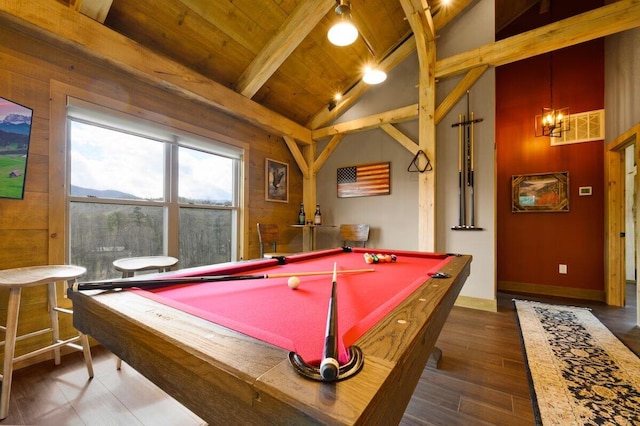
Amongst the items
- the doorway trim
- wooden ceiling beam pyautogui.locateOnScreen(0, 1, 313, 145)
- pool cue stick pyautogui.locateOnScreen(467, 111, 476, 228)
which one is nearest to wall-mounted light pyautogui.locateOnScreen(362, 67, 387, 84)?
pool cue stick pyautogui.locateOnScreen(467, 111, 476, 228)

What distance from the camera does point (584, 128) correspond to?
11.7 ft

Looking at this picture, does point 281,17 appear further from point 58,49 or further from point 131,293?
point 131,293

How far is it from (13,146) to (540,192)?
223 inches

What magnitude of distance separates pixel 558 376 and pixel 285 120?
393 centimetres

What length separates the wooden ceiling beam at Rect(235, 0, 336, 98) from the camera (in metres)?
2.77

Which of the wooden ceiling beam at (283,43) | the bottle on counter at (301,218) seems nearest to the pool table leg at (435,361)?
the bottle on counter at (301,218)

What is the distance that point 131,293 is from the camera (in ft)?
3.14

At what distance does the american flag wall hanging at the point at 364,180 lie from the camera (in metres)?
3.92

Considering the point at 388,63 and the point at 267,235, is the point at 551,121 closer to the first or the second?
the point at 388,63

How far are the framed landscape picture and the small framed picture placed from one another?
241 centimetres

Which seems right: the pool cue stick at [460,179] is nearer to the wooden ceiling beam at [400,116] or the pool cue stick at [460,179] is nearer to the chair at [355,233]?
the wooden ceiling beam at [400,116]

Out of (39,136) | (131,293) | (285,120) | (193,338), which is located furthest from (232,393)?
(285,120)

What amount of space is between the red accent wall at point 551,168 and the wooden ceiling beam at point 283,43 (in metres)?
3.17

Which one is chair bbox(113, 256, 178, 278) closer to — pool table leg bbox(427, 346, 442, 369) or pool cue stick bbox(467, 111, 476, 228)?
pool table leg bbox(427, 346, 442, 369)
